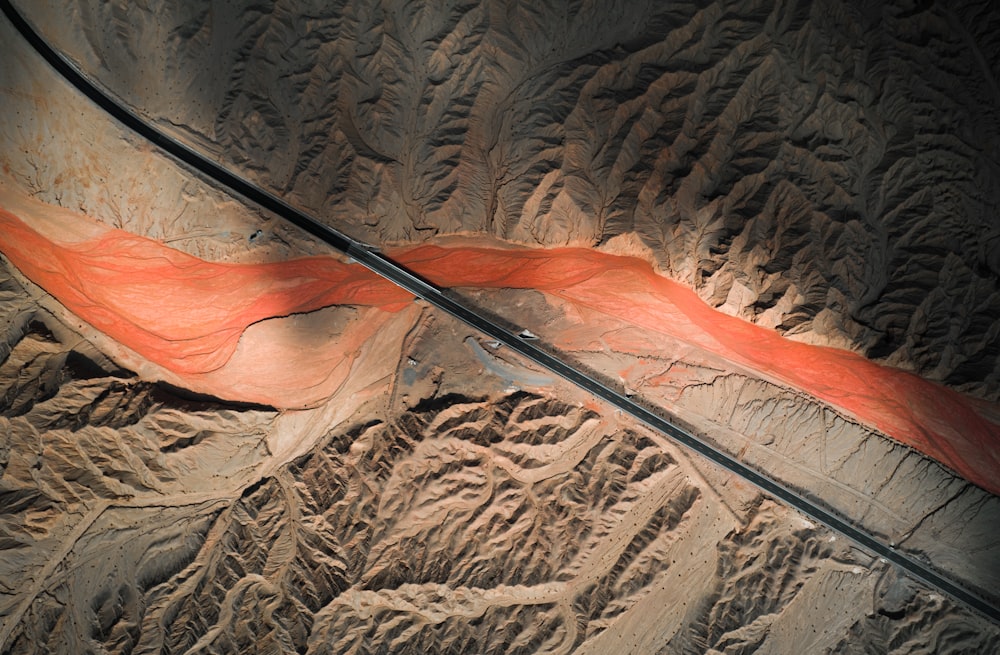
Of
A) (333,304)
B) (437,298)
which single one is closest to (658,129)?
(437,298)

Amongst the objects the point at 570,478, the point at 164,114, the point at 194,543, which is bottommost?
the point at 194,543

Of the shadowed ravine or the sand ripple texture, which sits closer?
the sand ripple texture

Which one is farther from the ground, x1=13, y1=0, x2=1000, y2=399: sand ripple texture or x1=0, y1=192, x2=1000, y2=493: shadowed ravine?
x1=13, y1=0, x2=1000, y2=399: sand ripple texture

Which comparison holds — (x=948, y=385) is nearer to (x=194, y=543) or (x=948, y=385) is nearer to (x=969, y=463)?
(x=969, y=463)

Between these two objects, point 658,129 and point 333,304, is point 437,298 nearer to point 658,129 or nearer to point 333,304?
point 333,304

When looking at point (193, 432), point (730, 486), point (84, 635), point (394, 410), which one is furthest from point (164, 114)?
point (730, 486)
